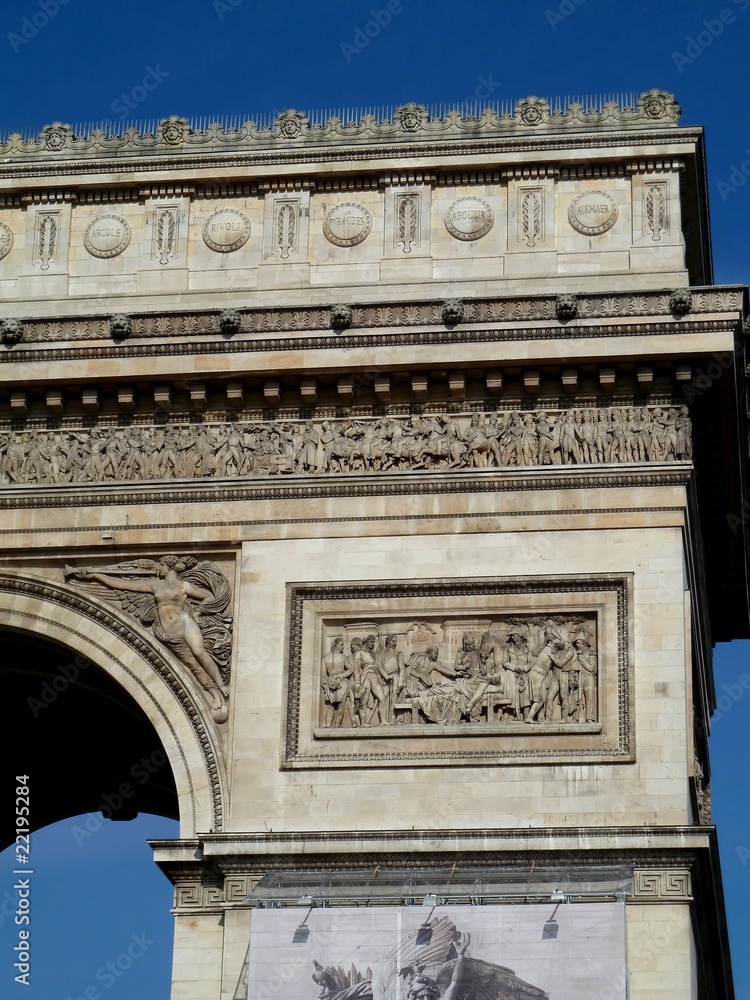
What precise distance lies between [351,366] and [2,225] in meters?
5.29

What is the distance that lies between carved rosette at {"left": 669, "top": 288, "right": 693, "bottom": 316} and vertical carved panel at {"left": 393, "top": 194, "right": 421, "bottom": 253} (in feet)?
11.0

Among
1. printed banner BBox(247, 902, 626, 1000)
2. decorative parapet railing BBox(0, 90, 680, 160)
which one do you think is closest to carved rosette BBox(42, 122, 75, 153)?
decorative parapet railing BBox(0, 90, 680, 160)

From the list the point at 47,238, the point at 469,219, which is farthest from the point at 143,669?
the point at 469,219

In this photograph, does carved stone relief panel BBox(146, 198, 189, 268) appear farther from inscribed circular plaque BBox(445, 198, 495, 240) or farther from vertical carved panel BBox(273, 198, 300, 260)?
inscribed circular plaque BBox(445, 198, 495, 240)

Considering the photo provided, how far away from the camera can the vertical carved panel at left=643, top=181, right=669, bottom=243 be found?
27.1 metres

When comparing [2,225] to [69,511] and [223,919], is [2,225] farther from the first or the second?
[223,919]

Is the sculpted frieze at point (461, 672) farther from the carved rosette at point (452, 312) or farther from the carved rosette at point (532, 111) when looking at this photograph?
the carved rosette at point (532, 111)

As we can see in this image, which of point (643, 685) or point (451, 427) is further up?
point (451, 427)

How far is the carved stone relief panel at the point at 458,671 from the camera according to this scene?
2472cm

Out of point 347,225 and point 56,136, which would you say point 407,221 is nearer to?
point 347,225

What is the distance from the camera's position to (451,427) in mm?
26266

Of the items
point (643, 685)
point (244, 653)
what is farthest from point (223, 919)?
point (643, 685)

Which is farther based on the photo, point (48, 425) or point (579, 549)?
point (48, 425)

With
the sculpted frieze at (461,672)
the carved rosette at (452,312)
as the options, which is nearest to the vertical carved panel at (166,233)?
the carved rosette at (452,312)
